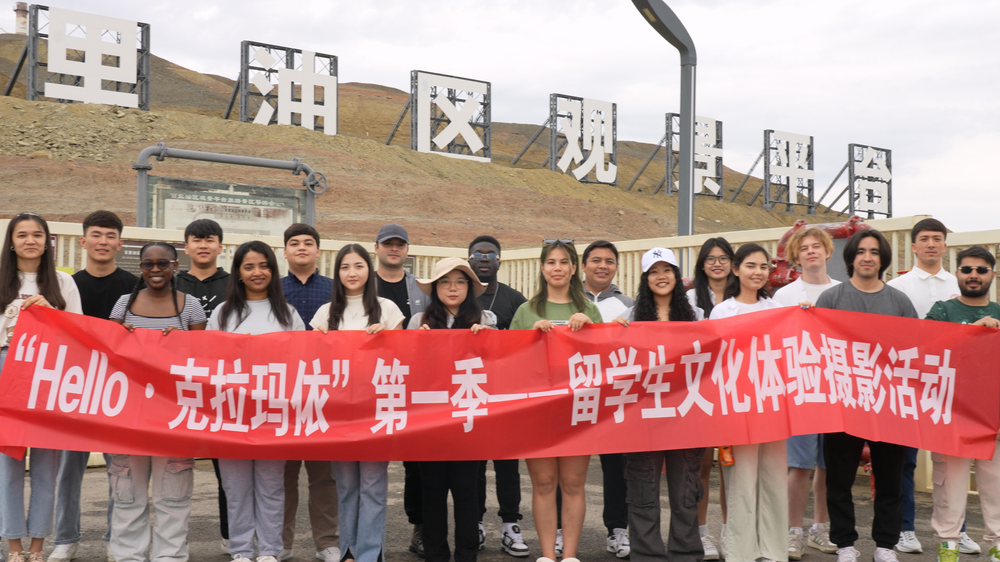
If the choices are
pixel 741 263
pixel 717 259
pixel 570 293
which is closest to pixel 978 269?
pixel 741 263

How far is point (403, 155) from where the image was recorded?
45.4 meters

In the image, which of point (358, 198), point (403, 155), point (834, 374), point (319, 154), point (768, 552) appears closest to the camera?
point (768, 552)

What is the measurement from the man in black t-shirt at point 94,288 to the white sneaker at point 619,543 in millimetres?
2779

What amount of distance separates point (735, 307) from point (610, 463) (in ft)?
3.78

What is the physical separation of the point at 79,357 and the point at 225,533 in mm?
1255

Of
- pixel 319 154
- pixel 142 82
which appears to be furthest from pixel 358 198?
pixel 142 82

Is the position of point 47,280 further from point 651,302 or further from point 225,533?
point 651,302

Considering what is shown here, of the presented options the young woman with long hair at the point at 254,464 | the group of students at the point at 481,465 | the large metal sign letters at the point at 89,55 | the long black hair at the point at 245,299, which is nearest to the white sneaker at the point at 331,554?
the group of students at the point at 481,465

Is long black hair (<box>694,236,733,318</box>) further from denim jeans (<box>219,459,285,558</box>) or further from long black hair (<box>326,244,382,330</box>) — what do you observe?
denim jeans (<box>219,459,285,558</box>)

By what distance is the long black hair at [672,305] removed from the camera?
4.52 metres

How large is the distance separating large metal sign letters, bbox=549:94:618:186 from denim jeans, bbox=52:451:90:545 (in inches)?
1807

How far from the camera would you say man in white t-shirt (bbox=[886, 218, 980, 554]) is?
4734 millimetres

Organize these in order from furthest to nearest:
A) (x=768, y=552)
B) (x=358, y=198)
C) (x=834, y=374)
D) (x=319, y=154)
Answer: (x=319, y=154) → (x=358, y=198) → (x=834, y=374) → (x=768, y=552)

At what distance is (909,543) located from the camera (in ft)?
15.4
